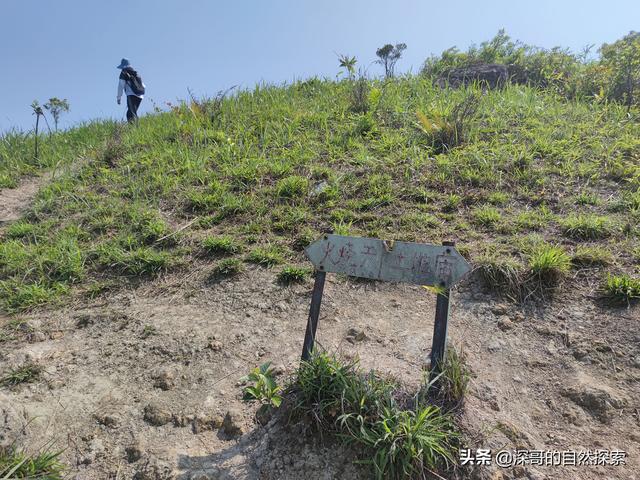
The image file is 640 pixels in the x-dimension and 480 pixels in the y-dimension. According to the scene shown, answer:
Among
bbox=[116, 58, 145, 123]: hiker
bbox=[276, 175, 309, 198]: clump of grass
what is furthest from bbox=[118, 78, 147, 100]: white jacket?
bbox=[276, 175, 309, 198]: clump of grass

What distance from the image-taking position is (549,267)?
329 centimetres

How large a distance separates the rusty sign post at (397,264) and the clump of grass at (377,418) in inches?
8.5

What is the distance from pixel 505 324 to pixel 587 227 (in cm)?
137

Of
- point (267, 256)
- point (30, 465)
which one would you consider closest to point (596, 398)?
point (267, 256)

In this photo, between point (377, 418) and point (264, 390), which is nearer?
point (377, 418)

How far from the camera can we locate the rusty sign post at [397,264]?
2.24 m

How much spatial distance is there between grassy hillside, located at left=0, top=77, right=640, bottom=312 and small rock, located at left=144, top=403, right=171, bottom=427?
58.3 inches

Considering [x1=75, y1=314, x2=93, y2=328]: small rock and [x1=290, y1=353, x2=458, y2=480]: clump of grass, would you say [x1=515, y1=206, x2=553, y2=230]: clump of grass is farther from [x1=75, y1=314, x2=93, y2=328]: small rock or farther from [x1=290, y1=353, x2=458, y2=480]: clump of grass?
[x1=75, y1=314, x2=93, y2=328]: small rock

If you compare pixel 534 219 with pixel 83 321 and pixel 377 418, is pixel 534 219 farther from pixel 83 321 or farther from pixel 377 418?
pixel 83 321

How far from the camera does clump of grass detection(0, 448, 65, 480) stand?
211cm

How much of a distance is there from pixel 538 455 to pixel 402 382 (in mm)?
709

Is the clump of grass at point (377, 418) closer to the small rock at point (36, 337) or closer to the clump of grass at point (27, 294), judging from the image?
the small rock at point (36, 337)

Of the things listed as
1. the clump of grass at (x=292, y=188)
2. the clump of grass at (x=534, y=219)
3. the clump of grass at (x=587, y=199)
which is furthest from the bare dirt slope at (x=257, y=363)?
the clump of grass at (x=587, y=199)

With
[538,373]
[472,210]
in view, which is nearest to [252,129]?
[472,210]
